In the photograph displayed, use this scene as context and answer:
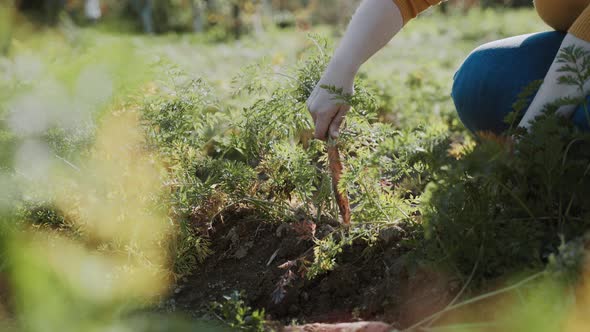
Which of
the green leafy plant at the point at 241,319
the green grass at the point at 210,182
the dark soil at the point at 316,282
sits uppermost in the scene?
the green grass at the point at 210,182

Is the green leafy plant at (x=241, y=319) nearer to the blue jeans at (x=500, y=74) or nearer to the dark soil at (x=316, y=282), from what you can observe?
the dark soil at (x=316, y=282)

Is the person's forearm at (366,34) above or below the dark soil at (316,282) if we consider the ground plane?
above

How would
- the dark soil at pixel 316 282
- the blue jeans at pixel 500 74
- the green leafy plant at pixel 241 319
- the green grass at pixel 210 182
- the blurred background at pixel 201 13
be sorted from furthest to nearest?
1. the blurred background at pixel 201 13
2. the blue jeans at pixel 500 74
3. the dark soil at pixel 316 282
4. the green leafy plant at pixel 241 319
5. the green grass at pixel 210 182

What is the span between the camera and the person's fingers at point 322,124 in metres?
1.71

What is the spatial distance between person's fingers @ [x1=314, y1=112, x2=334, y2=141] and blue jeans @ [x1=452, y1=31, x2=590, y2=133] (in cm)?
69

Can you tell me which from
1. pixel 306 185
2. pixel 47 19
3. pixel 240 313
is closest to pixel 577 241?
pixel 240 313

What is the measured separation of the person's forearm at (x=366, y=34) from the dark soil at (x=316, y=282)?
19.4 inches

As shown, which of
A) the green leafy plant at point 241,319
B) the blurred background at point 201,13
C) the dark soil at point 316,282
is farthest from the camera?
the blurred background at point 201,13

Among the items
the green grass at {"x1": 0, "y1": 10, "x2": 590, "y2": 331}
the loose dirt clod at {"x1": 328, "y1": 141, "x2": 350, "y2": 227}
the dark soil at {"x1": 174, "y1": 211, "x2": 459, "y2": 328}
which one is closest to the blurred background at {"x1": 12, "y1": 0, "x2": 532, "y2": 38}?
the green grass at {"x1": 0, "y1": 10, "x2": 590, "y2": 331}

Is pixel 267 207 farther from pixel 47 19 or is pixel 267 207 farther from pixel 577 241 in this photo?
pixel 47 19

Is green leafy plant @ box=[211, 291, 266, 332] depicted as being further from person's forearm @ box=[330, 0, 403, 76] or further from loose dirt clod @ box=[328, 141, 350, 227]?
person's forearm @ box=[330, 0, 403, 76]

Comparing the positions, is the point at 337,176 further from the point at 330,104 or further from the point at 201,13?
the point at 201,13

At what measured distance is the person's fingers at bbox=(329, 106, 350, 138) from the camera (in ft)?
5.70

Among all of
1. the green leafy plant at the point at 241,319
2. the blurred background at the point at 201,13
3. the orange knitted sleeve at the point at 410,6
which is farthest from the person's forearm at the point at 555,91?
the blurred background at the point at 201,13
